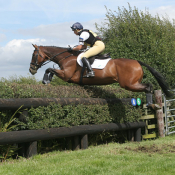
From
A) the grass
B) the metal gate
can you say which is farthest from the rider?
the metal gate

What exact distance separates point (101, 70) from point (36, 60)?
1.95m

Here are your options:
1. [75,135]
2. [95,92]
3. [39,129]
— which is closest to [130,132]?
[95,92]

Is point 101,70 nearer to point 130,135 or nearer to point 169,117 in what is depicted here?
point 130,135

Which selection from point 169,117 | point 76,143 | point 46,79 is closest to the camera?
point 76,143

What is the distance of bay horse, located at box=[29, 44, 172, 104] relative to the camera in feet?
24.7

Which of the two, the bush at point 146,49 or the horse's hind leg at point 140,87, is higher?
the bush at point 146,49

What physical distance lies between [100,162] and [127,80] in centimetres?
314

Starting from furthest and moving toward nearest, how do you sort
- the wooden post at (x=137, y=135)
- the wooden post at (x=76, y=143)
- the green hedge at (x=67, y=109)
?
the wooden post at (x=137, y=135)
the wooden post at (x=76, y=143)
the green hedge at (x=67, y=109)

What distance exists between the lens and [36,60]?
8039mm

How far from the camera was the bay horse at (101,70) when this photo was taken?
7.52 m

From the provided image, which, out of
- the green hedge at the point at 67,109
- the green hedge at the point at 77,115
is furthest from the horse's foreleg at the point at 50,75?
the green hedge at the point at 77,115

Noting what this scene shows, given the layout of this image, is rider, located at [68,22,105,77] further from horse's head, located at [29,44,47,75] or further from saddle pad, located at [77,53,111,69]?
horse's head, located at [29,44,47,75]

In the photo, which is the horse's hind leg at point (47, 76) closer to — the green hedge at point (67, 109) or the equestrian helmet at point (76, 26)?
the green hedge at point (67, 109)

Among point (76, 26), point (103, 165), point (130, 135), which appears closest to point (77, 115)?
point (103, 165)
